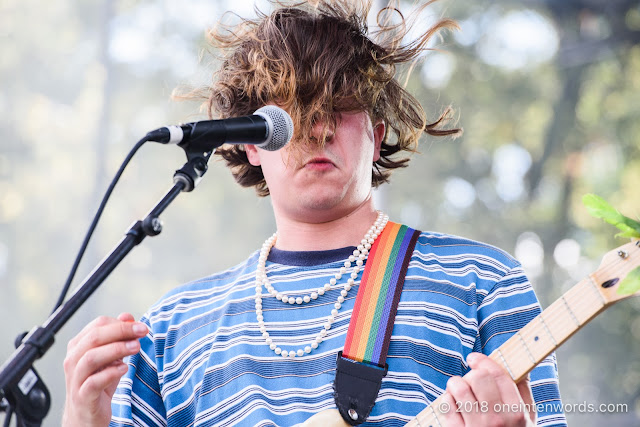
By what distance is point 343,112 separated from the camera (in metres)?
1.97

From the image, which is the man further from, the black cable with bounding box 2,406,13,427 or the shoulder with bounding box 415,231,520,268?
the black cable with bounding box 2,406,13,427

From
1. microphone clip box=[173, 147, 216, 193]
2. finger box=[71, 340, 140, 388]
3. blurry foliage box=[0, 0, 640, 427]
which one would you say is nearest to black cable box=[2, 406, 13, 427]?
finger box=[71, 340, 140, 388]

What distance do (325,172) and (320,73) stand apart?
12.8 inches

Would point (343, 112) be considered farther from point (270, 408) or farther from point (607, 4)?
point (607, 4)

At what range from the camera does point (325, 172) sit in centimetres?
186

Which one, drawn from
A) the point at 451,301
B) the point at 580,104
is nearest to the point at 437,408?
the point at 451,301

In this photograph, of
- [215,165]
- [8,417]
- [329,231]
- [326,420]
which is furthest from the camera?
[215,165]

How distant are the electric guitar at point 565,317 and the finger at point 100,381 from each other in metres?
0.68

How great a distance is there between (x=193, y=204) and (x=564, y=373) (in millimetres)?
5342

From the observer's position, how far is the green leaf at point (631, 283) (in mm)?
1211

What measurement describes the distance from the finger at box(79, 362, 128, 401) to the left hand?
0.72 metres

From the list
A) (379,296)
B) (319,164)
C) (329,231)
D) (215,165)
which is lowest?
(379,296)

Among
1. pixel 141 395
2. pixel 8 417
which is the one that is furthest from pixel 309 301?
pixel 8 417

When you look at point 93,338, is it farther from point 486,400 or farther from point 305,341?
point 486,400
